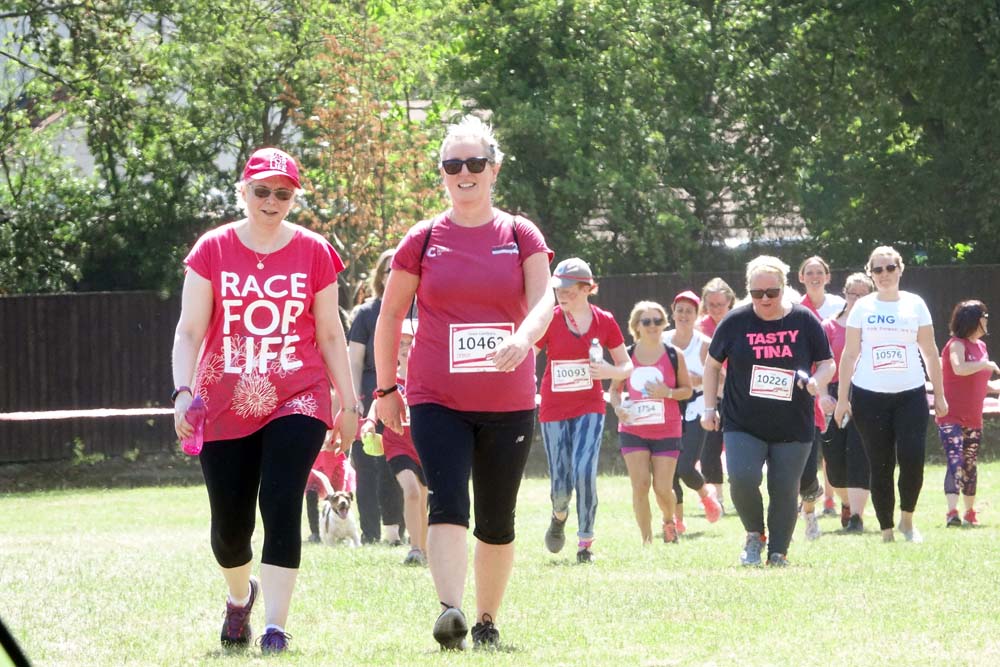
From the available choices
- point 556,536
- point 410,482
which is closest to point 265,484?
point 410,482

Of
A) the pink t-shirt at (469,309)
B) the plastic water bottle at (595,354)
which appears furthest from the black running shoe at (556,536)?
the pink t-shirt at (469,309)

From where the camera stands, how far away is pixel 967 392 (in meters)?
13.3

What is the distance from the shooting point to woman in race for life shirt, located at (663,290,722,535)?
12.9 metres

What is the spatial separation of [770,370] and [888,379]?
179 cm

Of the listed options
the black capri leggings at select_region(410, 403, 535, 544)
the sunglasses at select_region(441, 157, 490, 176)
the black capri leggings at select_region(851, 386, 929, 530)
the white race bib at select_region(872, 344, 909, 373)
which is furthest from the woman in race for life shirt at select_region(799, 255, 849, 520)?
the sunglasses at select_region(441, 157, 490, 176)

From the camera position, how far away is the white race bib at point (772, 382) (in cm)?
939

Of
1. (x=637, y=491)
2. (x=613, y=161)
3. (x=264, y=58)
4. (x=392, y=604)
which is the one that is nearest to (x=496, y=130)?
(x=613, y=161)

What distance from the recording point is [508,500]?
20.5 ft

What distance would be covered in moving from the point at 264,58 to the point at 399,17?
9.22 ft

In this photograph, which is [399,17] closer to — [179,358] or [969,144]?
[969,144]

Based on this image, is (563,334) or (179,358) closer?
(179,358)

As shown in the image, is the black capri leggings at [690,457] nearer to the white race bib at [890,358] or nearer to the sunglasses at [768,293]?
the white race bib at [890,358]

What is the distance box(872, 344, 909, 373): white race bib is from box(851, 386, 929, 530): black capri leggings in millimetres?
173

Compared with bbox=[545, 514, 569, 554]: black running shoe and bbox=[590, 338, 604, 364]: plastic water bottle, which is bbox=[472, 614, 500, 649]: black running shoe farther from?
bbox=[590, 338, 604, 364]: plastic water bottle
